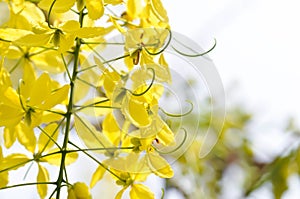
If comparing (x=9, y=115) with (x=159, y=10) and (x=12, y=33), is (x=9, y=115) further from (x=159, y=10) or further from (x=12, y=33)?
(x=159, y=10)

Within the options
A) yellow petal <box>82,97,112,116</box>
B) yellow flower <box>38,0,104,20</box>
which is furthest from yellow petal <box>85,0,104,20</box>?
yellow petal <box>82,97,112,116</box>

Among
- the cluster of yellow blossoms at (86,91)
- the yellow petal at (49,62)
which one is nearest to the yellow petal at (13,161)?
the cluster of yellow blossoms at (86,91)

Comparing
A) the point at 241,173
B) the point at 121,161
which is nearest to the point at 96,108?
the point at 121,161

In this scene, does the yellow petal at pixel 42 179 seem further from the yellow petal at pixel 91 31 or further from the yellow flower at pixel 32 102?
the yellow petal at pixel 91 31

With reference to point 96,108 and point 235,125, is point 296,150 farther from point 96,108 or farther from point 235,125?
point 96,108

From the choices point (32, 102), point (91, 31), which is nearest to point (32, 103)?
point (32, 102)

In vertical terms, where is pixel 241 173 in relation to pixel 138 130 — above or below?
below

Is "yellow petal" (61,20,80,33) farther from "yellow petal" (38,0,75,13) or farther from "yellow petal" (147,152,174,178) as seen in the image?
"yellow petal" (147,152,174,178)
